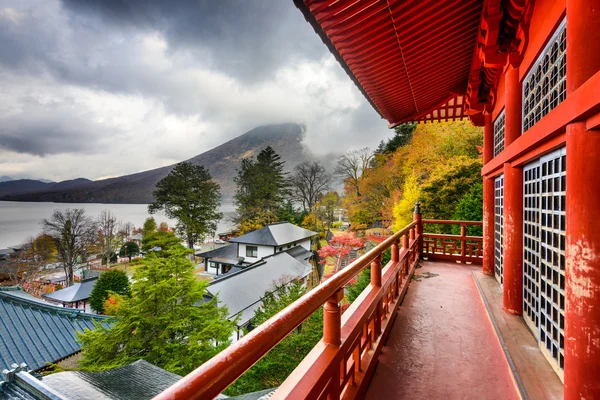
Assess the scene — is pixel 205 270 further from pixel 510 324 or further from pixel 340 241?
pixel 510 324

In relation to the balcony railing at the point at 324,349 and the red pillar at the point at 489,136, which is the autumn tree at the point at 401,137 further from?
the balcony railing at the point at 324,349

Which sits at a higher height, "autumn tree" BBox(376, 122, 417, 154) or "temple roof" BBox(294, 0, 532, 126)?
"autumn tree" BBox(376, 122, 417, 154)

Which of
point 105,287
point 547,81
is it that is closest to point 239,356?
point 547,81

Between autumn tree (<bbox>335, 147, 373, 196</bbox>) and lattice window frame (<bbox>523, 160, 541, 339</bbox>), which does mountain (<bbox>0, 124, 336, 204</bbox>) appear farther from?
lattice window frame (<bbox>523, 160, 541, 339</bbox>)

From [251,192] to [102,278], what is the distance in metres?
19.4

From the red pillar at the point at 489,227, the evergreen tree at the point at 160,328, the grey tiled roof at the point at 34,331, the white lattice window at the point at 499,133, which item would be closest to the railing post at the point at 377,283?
the white lattice window at the point at 499,133

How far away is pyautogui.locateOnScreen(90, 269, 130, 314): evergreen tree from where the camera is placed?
18375 millimetres

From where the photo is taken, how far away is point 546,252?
269 centimetres

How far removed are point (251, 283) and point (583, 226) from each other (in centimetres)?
1564

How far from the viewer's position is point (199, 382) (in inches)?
29.4

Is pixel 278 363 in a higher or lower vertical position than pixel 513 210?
lower

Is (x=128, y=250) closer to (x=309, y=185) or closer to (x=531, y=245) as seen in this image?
(x=309, y=185)

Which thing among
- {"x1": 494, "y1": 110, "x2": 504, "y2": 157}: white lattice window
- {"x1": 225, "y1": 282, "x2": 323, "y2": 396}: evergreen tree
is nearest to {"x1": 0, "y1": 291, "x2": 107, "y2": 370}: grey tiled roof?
{"x1": 225, "y1": 282, "x2": 323, "y2": 396}: evergreen tree

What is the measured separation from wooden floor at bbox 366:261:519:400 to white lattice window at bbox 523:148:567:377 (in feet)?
1.53
